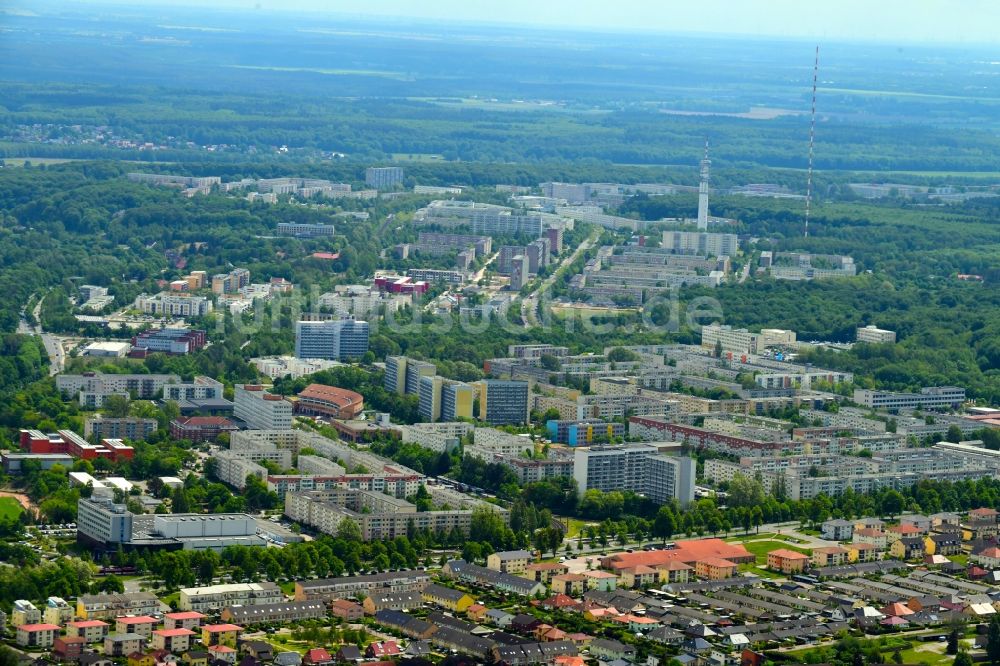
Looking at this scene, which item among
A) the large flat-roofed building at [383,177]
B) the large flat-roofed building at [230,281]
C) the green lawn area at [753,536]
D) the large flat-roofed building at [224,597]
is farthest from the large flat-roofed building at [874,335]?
the large flat-roofed building at [383,177]

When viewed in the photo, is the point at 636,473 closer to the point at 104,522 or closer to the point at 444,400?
the point at 444,400

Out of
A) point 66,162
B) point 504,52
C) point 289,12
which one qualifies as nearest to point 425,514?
point 66,162

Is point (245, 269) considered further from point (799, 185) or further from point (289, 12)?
point (289, 12)

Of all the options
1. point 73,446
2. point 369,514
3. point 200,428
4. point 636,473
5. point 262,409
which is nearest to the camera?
point 369,514

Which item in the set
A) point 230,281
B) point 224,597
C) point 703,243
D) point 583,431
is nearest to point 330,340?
point 583,431

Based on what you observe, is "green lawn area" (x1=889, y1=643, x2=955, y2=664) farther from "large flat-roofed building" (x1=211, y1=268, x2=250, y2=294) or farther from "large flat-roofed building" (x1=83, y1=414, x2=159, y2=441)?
"large flat-roofed building" (x1=211, y1=268, x2=250, y2=294)

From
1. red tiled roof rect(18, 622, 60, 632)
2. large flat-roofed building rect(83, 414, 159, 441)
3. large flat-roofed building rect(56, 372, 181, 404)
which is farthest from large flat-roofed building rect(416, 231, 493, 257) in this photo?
red tiled roof rect(18, 622, 60, 632)
